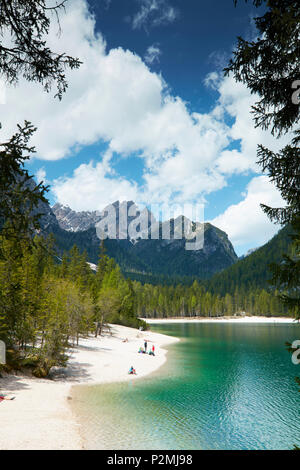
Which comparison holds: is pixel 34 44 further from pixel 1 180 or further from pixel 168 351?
pixel 168 351

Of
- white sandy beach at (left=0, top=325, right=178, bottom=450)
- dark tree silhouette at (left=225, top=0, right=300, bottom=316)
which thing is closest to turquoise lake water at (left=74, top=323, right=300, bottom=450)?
white sandy beach at (left=0, top=325, right=178, bottom=450)

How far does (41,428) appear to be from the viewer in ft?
52.2

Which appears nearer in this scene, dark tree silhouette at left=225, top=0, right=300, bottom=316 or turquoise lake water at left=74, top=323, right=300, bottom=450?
dark tree silhouette at left=225, top=0, right=300, bottom=316

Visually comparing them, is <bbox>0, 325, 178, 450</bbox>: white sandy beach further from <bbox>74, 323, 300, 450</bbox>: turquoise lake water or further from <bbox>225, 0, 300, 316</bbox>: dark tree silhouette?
<bbox>225, 0, 300, 316</bbox>: dark tree silhouette

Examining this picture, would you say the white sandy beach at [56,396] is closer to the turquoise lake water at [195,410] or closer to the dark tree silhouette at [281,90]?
the turquoise lake water at [195,410]

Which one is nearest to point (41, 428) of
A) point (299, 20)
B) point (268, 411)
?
point (268, 411)

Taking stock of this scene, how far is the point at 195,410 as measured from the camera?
21.6 metres

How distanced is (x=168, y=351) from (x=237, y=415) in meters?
30.4

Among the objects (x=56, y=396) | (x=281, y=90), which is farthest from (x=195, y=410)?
(x=281, y=90)

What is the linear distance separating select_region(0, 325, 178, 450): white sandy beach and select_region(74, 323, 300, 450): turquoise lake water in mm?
1374

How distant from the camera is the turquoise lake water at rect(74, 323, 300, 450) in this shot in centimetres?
1650

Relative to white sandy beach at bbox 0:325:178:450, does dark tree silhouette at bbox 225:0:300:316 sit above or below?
above

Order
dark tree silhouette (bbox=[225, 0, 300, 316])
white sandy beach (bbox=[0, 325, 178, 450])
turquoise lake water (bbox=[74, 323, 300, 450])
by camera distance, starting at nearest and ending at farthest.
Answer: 1. dark tree silhouette (bbox=[225, 0, 300, 316])
2. white sandy beach (bbox=[0, 325, 178, 450])
3. turquoise lake water (bbox=[74, 323, 300, 450])

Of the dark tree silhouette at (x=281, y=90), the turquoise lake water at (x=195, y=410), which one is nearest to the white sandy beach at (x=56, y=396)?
the turquoise lake water at (x=195, y=410)
